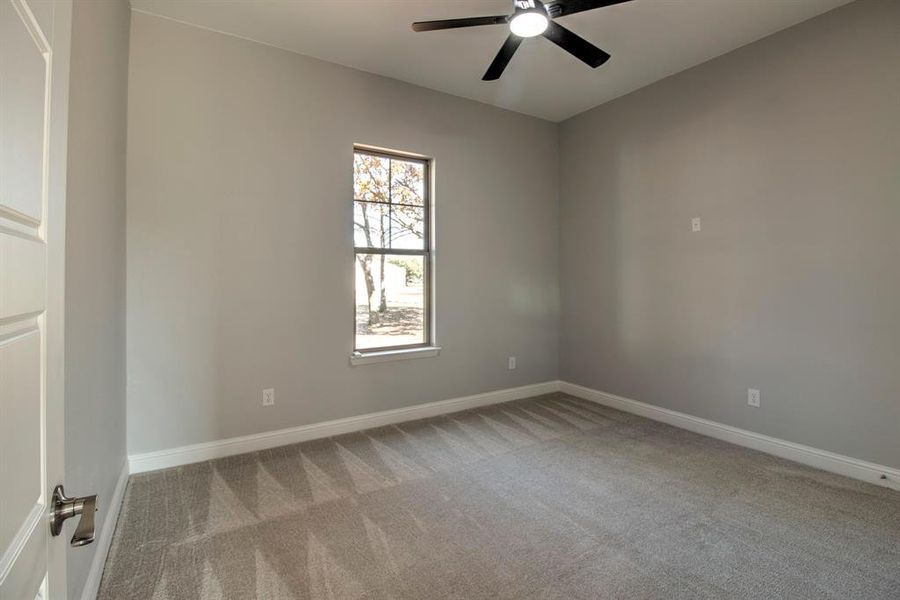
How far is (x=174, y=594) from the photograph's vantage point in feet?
5.18

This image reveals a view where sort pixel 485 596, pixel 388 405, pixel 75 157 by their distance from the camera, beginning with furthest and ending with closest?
1. pixel 388 405
2. pixel 485 596
3. pixel 75 157

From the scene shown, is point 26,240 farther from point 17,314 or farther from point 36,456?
point 36,456

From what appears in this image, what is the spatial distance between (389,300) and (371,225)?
2.13 ft

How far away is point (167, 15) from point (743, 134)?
156 inches

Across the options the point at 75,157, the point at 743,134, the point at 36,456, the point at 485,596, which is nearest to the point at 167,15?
the point at 75,157

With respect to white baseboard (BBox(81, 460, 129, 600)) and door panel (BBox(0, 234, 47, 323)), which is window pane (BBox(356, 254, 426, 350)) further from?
door panel (BBox(0, 234, 47, 323))

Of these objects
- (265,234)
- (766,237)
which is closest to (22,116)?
(265,234)

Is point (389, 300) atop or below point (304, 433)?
atop

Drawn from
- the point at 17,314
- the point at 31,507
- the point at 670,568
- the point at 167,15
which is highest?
the point at 167,15

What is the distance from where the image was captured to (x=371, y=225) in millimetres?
3395

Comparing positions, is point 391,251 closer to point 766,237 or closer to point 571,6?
point 571,6

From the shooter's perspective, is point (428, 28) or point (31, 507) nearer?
point (31, 507)

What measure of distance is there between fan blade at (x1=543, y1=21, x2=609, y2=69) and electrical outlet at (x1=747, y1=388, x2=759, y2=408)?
249 centimetres

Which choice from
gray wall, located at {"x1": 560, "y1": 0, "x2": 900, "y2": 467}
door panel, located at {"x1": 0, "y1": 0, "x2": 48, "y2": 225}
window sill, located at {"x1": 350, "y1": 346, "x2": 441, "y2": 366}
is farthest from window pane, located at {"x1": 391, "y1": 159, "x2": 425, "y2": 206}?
door panel, located at {"x1": 0, "y1": 0, "x2": 48, "y2": 225}
